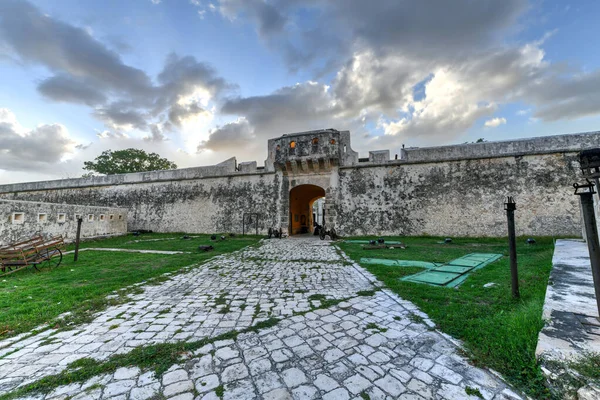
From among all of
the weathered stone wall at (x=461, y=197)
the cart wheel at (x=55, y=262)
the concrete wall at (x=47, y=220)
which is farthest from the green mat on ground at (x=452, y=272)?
the concrete wall at (x=47, y=220)

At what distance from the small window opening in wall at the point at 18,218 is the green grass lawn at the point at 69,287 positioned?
521 cm

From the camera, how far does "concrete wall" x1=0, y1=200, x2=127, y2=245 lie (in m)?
9.93

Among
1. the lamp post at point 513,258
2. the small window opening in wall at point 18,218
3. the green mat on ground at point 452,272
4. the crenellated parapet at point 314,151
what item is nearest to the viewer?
the lamp post at point 513,258

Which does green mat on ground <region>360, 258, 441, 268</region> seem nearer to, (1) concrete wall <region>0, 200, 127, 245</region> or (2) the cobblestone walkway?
(2) the cobblestone walkway

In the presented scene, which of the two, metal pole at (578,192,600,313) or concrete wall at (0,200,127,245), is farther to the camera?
concrete wall at (0,200,127,245)

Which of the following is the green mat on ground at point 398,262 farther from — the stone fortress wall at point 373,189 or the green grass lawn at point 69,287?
the stone fortress wall at point 373,189

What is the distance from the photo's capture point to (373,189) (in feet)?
49.0

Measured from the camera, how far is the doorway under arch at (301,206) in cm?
1759

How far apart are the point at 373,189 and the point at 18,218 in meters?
18.2

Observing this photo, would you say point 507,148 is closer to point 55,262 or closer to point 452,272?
point 452,272

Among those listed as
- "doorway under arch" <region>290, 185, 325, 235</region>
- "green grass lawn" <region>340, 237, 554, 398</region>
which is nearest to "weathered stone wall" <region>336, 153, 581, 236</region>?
"doorway under arch" <region>290, 185, 325, 235</region>

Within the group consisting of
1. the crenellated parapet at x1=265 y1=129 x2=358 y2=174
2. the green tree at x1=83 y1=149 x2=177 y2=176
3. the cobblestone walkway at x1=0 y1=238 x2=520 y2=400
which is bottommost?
the cobblestone walkway at x1=0 y1=238 x2=520 y2=400

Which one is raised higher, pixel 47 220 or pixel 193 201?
pixel 193 201

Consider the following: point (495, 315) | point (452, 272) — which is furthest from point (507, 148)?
point (495, 315)
